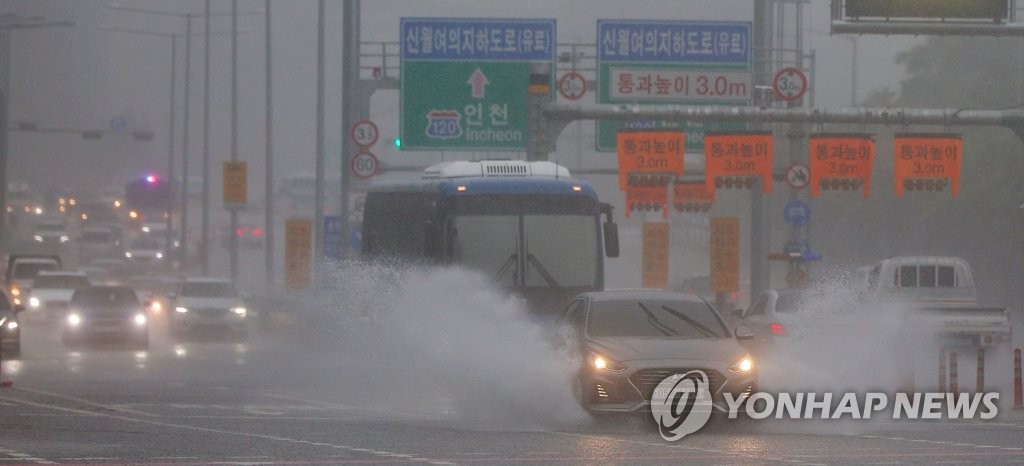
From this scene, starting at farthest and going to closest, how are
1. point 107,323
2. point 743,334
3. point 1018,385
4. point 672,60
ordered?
point 107,323, point 672,60, point 1018,385, point 743,334

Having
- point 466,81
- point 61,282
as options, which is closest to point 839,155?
point 466,81

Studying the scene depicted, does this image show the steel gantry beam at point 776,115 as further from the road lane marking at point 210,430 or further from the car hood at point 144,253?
the car hood at point 144,253

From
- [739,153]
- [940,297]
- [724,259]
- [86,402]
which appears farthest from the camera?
[724,259]

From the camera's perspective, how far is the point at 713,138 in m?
44.0

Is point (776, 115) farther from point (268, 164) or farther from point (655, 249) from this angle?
point (268, 164)

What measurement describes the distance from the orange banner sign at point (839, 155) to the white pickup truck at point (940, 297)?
6.10 meters

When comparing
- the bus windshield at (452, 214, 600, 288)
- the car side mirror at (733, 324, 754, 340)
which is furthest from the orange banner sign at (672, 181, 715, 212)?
the car side mirror at (733, 324, 754, 340)

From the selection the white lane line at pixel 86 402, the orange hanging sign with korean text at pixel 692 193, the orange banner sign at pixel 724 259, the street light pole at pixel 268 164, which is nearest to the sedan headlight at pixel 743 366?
the white lane line at pixel 86 402

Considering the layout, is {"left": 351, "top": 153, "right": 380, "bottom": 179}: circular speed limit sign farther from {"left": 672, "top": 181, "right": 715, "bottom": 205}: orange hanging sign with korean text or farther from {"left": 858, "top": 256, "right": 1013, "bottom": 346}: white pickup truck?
{"left": 672, "top": 181, "right": 715, "bottom": 205}: orange hanging sign with korean text

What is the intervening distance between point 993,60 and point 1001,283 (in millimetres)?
15668

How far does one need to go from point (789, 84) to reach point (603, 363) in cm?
1908

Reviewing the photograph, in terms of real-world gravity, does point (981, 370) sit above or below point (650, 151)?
below

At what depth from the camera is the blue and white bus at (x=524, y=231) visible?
25656 mm

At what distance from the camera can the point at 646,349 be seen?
1925 centimetres
